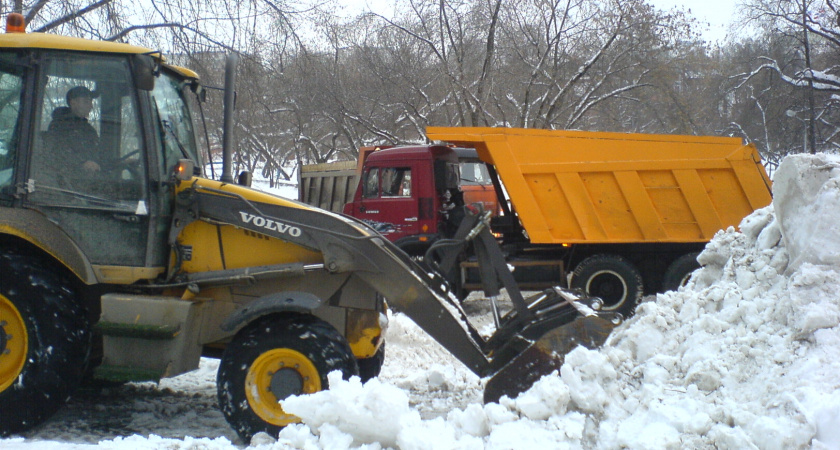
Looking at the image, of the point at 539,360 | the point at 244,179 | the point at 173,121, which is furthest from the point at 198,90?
the point at 539,360

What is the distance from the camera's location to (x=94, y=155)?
4727 mm

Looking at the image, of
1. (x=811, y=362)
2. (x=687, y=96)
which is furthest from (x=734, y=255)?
(x=687, y=96)

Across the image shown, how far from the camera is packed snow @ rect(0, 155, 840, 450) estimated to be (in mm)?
3428

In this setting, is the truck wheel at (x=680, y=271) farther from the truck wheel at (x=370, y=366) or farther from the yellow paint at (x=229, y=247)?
the yellow paint at (x=229, y=247)

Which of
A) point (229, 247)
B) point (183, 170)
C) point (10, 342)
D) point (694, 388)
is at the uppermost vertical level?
point (183, 170)

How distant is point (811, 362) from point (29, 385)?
180 inches

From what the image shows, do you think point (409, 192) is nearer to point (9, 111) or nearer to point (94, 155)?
point (94, 155)

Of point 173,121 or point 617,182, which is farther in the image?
point 617,182

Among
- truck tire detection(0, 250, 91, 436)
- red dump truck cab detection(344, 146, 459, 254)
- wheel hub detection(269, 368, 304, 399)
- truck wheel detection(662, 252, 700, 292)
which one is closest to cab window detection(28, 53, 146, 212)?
truck tire detection(0, 250, 91, 436)

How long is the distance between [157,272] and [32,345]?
87cm

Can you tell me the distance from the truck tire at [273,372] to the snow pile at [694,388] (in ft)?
1.83

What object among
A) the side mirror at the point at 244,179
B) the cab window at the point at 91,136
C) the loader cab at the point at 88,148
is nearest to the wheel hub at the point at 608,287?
the side mirror at the point at 244,179

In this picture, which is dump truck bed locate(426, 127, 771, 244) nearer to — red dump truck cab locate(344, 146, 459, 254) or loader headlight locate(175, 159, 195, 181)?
red dump truck cab locate(344, 146, 459, 254)

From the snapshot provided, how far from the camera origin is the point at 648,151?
9484 mm
